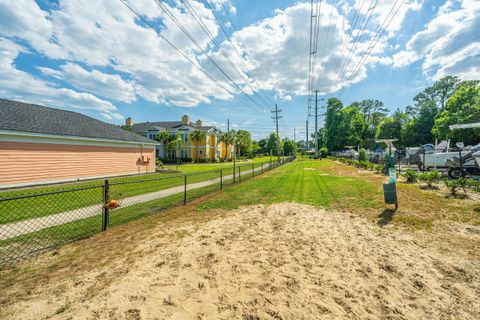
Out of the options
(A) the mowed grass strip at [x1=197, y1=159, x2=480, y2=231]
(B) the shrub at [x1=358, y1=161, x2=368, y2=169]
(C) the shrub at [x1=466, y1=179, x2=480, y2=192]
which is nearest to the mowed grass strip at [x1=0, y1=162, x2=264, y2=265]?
(A) the mowed grass strip at [x1=197, y1=159, x2=480, y2=231]

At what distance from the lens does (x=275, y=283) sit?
292 cm

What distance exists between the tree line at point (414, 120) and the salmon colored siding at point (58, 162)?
43.5 meters

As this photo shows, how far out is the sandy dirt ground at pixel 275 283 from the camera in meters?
2.40

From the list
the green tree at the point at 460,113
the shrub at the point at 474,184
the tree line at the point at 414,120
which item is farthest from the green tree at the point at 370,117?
the shrub at the point at 474,184

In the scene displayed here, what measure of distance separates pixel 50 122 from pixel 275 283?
18648 mm

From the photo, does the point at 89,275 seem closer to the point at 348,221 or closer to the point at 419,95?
the point at 348,221

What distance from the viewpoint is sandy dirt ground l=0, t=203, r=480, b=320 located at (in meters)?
2.40

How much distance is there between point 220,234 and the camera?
4832 millimetres

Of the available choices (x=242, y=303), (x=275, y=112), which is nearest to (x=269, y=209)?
(x=242, y=303)

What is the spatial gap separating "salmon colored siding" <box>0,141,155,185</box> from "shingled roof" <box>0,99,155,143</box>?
0.89m

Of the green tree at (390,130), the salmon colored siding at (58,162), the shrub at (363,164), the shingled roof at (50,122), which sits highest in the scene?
the green tree at (390,130)

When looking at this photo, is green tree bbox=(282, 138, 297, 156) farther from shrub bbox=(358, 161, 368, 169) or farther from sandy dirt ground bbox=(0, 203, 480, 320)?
sandy dirt ground bbox=(0, 203, 480, 320)

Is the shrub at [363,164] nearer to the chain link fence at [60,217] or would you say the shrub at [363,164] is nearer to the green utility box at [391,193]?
the green utility box at [391,193]

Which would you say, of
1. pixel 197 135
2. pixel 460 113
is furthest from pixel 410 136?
pixel 197 135
